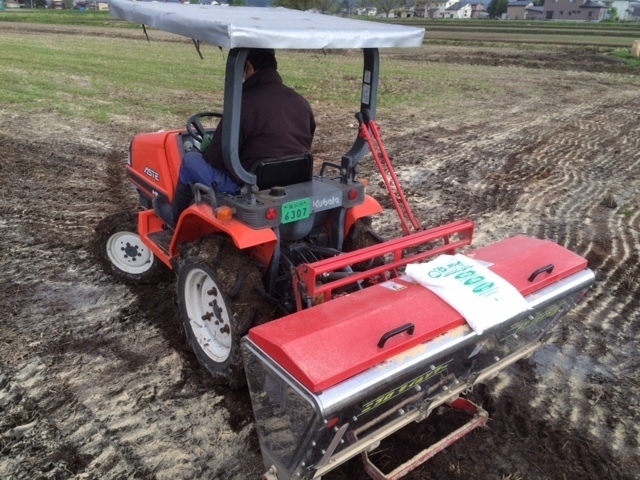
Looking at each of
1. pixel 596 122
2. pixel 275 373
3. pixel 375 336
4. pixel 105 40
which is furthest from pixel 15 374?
pixel 105 40

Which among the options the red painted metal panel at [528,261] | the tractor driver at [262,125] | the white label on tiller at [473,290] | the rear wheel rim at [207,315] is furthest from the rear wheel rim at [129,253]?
the red painted metal panel at [528,261]

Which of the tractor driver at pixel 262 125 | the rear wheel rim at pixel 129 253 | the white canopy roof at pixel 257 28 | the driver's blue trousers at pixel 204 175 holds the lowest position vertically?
the rear wheel rim at pixel 129 253

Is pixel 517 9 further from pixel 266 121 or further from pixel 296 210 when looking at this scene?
pixel 296 210

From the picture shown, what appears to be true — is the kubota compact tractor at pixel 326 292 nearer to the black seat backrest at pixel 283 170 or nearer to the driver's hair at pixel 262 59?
the black seat backrest at pixel 283 170

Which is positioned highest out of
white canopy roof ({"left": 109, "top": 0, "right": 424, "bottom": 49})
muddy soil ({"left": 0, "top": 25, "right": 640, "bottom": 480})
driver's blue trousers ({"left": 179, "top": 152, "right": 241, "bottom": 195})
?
white canopy roof ({"left": 109, "top": 0, "right": 424, "bottom": 49})

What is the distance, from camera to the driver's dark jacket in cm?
273

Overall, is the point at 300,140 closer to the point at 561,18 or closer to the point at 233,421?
the point at 233,421

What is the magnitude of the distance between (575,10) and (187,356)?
A: 317 feet

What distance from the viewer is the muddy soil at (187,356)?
2.56m

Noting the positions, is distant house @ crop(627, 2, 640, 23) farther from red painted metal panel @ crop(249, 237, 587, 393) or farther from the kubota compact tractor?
red painted metal panel @ crop(249, 237, 587, 393)

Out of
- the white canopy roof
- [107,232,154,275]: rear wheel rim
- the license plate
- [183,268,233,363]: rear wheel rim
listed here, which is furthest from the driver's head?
[107,232,154,275]: rear wheel rim

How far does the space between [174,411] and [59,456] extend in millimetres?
546

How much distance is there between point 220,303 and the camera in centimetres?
288

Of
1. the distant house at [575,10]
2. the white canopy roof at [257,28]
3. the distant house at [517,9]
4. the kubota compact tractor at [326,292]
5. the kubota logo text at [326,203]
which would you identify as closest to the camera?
the kubota compact tractor at [326,292]
